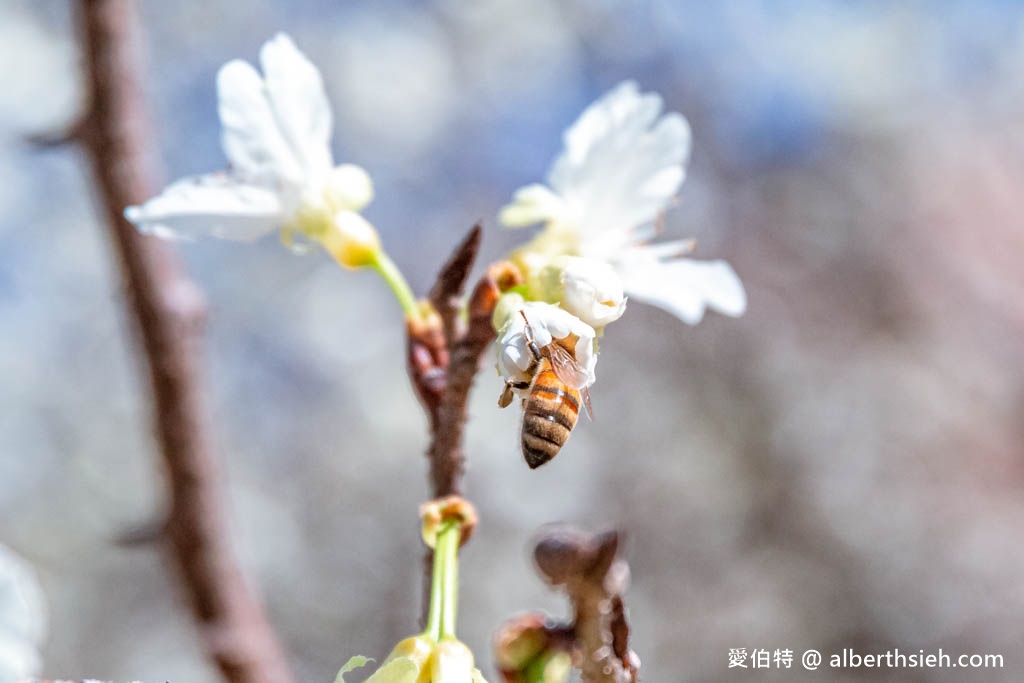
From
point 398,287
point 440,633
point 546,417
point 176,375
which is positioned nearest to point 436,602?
point 440,633

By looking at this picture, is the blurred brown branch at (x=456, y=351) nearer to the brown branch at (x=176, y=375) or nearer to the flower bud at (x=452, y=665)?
the flower bud at (x=452, y=665)

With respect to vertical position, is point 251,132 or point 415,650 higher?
point 251,132

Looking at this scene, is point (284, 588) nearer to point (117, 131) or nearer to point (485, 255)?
point (485, 255)

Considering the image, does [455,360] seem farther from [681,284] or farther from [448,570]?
[681,284]

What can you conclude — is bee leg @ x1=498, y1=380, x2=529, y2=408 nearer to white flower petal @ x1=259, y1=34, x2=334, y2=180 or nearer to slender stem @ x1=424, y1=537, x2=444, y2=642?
slender stem @ x1=424, y1=537, x2=444, y2=642

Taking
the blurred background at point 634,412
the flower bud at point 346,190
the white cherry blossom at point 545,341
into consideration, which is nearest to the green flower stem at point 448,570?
the white cherry blossom at point 545,341

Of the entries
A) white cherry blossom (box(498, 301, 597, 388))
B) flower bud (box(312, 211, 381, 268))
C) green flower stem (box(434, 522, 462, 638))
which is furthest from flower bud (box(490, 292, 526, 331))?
flower bud (box(312, 211, 381, 268))

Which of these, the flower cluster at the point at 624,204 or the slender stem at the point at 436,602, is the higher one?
the flower cluster at the point at 624,204
